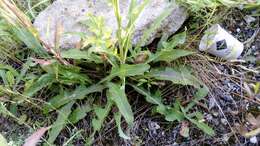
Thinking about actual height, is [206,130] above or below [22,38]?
below

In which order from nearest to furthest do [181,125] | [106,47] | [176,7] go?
[106,47], [181,125], [176,7]

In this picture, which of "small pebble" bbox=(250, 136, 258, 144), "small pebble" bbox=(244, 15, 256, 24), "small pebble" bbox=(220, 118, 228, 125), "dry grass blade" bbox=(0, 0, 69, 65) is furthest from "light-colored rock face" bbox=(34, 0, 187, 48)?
"small pebble" bbox=(250, 136, 258, 144)

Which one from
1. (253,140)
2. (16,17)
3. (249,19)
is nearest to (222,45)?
(249,19)

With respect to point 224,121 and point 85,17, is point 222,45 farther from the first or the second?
point 85,17

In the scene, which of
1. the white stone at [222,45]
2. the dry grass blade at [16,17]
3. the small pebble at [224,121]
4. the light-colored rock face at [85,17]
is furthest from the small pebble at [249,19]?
the dry grass blade at [16,17]

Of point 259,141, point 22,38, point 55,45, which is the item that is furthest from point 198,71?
point 22,38

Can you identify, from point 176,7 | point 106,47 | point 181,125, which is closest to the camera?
point 106,47

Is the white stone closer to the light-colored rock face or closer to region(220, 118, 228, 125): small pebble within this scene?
the light-colored rock face

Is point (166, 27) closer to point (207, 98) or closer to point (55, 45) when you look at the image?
point (207, 98)

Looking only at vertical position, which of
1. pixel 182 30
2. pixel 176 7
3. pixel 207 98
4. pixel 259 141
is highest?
pixel 176 7
